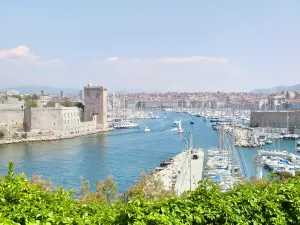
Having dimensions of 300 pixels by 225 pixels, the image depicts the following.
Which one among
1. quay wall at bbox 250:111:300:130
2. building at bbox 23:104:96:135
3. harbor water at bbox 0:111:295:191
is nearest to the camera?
harbor water at bbox 0:111:295:191

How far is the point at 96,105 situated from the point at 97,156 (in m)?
10.9

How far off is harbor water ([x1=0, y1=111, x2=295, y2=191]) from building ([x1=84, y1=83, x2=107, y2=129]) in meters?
4.43

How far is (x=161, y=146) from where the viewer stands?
16.9m

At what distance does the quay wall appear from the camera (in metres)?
24.1

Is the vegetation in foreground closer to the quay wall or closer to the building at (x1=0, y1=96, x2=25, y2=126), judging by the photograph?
the building at (x1=0, y1=96, x2=25, y2=126)

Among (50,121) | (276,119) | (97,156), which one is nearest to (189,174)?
(97,156)

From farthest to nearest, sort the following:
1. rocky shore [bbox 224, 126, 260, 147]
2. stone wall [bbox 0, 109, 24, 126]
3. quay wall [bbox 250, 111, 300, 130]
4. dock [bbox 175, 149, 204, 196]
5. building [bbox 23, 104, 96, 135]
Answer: quay wall [bbox 250, 111, 300, 130], building [bbox 23, 104, 96, 135], stone wall [bbox 0, 109, 24, 126], rocky shore [bbox 224, 126, 260, 147], dock [bbox 175, 149, 204, 196]

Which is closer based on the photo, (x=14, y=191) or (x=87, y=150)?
(x=14, y=191)

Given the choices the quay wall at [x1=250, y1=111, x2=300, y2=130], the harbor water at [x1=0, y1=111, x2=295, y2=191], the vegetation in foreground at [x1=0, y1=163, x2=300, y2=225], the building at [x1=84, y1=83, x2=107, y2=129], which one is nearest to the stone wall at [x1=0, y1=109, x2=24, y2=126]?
the harbor water at [x1=0, y1=111, x2=295, y2=191]

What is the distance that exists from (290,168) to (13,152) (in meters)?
9.80

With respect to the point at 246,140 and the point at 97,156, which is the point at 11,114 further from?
the point at 246,140

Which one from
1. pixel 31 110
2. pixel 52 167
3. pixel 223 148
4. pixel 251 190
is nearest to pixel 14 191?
pixel 251 190

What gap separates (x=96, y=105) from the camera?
80.4 feet

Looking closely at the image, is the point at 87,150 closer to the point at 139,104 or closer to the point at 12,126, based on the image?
the point at 12,126
